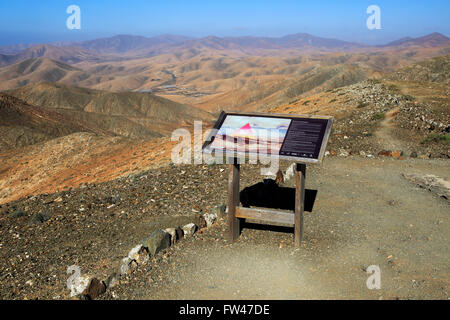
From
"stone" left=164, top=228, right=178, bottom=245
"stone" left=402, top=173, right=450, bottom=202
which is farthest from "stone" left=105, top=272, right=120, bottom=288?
"stone" left=402, top=173, right=450, bottom=202

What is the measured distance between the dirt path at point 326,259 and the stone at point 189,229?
188 mm

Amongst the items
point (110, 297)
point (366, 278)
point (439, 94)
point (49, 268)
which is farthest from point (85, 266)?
point (439, 94)

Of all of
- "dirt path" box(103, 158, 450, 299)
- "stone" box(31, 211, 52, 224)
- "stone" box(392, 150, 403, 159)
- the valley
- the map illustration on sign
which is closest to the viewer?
"dirt path" box(103, 158, 450, 299)

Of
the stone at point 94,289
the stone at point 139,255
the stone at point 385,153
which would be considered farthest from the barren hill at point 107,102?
the stone at point 94,289

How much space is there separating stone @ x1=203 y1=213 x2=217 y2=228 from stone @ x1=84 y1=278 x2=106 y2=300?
2.70 metres

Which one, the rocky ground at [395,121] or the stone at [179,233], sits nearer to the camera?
the stone at [179,233]

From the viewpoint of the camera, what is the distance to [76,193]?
1275 centimetres

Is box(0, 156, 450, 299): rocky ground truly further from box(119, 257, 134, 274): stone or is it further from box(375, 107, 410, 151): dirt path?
box(375, 107, 410, 151): dirt path

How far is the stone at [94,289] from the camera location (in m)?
6.07

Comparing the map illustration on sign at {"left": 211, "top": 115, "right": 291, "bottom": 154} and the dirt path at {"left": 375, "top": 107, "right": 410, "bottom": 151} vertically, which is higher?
the map illustration on sign at {"left": 211, "top": 115, "right": 291, "bottom": 154}

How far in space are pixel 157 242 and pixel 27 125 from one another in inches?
1765

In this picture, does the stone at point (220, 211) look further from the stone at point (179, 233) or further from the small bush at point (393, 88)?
the small bush at point (393, 88)

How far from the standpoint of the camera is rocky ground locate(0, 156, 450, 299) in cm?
634

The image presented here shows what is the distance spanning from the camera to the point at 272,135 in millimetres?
7227
